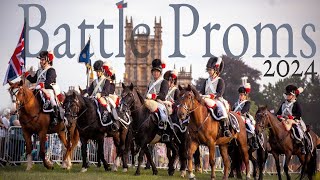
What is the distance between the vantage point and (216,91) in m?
23.2

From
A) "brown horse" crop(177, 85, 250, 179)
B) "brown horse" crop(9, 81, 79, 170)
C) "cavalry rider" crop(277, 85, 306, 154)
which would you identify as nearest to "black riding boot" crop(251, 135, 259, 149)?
"cavalry rider" crop(277, 85, 306, 154)

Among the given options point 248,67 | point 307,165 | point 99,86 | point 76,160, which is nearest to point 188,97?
point 99,86

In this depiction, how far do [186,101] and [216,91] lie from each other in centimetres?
182

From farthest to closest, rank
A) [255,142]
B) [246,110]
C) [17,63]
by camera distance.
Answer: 1. [17,63]
2. [246,110]
3. [255,142]

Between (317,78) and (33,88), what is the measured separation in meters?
56.7

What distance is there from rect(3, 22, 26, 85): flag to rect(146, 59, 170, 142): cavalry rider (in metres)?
5.48

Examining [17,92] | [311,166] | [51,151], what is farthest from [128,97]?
[51,151]

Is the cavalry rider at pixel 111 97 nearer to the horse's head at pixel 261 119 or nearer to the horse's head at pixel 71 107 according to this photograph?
the horse's head at pixel 71 107

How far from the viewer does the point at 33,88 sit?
2431cm

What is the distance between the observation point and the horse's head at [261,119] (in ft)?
80.1

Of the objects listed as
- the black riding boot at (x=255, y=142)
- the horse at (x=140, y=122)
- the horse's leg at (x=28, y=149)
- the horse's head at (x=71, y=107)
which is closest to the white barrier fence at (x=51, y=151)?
the black riding boot at (x=255, y=142)

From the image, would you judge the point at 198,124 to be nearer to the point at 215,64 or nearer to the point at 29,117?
the point at 215,64

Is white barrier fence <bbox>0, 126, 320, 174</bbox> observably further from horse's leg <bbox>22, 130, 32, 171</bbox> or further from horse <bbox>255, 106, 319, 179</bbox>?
horse's leg <bbox>22, 130, 32, 171</bbox>

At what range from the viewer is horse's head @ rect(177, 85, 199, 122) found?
21.4 metres
